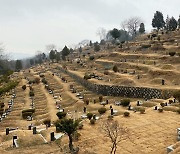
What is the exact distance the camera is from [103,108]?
35.8 m

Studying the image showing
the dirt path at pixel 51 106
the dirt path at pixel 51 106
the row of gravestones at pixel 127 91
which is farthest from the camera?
the row of gravestones at pixel 127 91

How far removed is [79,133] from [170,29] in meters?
78.3

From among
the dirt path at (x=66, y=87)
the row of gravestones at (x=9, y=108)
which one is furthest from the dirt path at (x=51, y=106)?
the row of gravestones at (x=9, y=108)

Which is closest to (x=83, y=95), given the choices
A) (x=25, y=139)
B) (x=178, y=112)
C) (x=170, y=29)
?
(x=178, y=112)

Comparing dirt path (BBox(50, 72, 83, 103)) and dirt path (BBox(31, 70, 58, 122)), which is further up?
dirt path (BBox(50, 72, 83, 103))

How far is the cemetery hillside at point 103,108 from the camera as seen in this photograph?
75.6ft

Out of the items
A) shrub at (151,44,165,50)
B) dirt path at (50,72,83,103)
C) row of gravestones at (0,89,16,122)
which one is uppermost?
shrub at (151,44,165,50)

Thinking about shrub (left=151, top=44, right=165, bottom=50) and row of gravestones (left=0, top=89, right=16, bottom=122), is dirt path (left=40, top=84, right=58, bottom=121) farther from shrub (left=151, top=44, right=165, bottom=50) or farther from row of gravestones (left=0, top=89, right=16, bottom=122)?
shrub (left=151, top=44, right=165, bottom=50)

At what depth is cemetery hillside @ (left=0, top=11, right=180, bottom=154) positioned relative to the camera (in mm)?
23031

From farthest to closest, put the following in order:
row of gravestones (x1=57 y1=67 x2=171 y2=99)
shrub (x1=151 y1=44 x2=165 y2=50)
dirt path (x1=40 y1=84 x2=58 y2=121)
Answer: shrub (x1=151 y1=44 x2=165 y2=50) < row of gravestones (x1=57 y1=67 x2=171 y2=99) < dirt path (x1=40 y1=84 x2=58 y2=121)

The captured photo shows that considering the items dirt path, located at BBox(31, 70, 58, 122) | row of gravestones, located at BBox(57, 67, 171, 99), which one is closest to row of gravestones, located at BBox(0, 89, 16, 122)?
dirt path, located at BBox(31, 70, 58, 122)

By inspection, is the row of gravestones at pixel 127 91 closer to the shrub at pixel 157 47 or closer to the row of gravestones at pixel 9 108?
the row of gravestones at pixel 9 108

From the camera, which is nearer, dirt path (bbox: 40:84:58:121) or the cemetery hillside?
the cemetery hillside

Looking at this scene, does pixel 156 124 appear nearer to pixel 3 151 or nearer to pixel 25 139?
pixel 25 139
